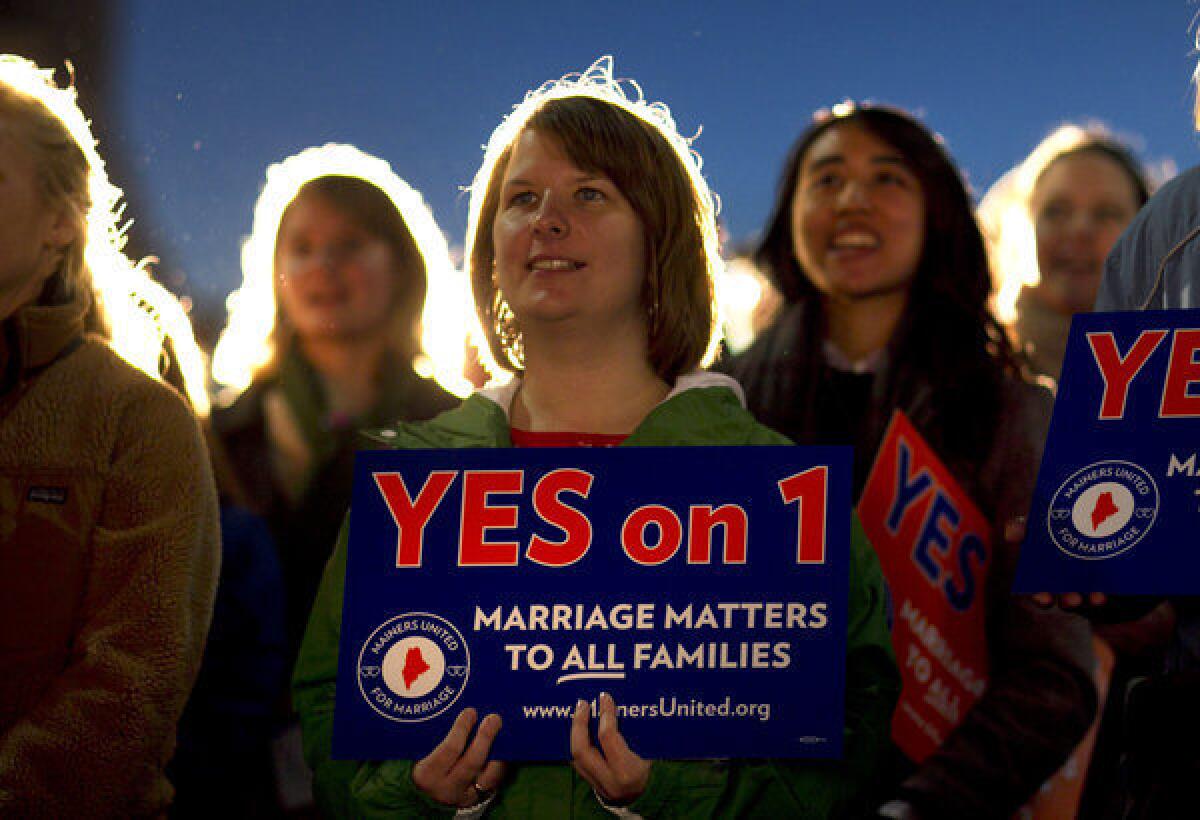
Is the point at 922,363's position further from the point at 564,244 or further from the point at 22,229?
the point at 22,229

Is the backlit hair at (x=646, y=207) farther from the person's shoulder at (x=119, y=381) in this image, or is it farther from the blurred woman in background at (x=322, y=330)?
the person's shoulder at (x=119, y=381)

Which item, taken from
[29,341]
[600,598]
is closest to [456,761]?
[600,598]

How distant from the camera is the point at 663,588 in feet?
5.12

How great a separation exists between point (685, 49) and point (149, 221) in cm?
93

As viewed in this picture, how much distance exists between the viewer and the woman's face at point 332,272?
86.5 inches

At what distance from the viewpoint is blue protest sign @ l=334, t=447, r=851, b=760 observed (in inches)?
59.7

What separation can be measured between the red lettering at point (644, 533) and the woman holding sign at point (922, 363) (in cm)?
57

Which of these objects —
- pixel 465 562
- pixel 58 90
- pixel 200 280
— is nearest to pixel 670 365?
pixel 465 562

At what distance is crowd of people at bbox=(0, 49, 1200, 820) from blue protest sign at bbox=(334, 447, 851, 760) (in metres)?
0.06

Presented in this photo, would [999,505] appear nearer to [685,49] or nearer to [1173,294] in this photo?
[1173,294]

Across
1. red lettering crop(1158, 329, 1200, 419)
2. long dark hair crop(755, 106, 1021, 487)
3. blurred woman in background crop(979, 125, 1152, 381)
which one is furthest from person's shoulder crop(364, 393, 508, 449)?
blurred woman in background crop(979, 125, 1152, 381)

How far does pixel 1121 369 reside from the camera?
164 cm

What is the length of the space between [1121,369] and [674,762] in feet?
2.40

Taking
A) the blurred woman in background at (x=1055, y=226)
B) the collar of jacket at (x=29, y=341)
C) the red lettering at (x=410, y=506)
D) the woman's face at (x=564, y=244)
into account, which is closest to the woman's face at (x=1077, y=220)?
the blurred woman in background at (x=1055, y=226)
